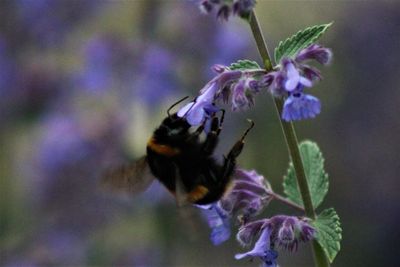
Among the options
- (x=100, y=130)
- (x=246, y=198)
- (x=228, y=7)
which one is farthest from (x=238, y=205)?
(x=100, y=130)

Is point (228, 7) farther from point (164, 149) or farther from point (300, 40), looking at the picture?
point (164, 149)

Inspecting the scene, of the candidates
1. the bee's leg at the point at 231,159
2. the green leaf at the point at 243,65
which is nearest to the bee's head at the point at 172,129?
the bee's leg at the point at 231,159

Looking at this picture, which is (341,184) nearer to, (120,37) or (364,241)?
(364,241)

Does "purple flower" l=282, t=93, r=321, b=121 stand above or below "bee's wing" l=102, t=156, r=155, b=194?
above

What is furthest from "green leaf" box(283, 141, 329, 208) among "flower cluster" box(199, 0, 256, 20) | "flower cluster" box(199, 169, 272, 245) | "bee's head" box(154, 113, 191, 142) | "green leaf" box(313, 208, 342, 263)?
"flower cluster" box(199, 0, 256, 20)

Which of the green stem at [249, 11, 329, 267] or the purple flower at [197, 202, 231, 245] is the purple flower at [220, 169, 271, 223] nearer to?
the purple flower at [197, 202, 231, 245]

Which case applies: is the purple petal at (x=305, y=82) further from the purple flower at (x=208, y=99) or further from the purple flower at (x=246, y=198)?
the purple flower at (x=246, y=198)
